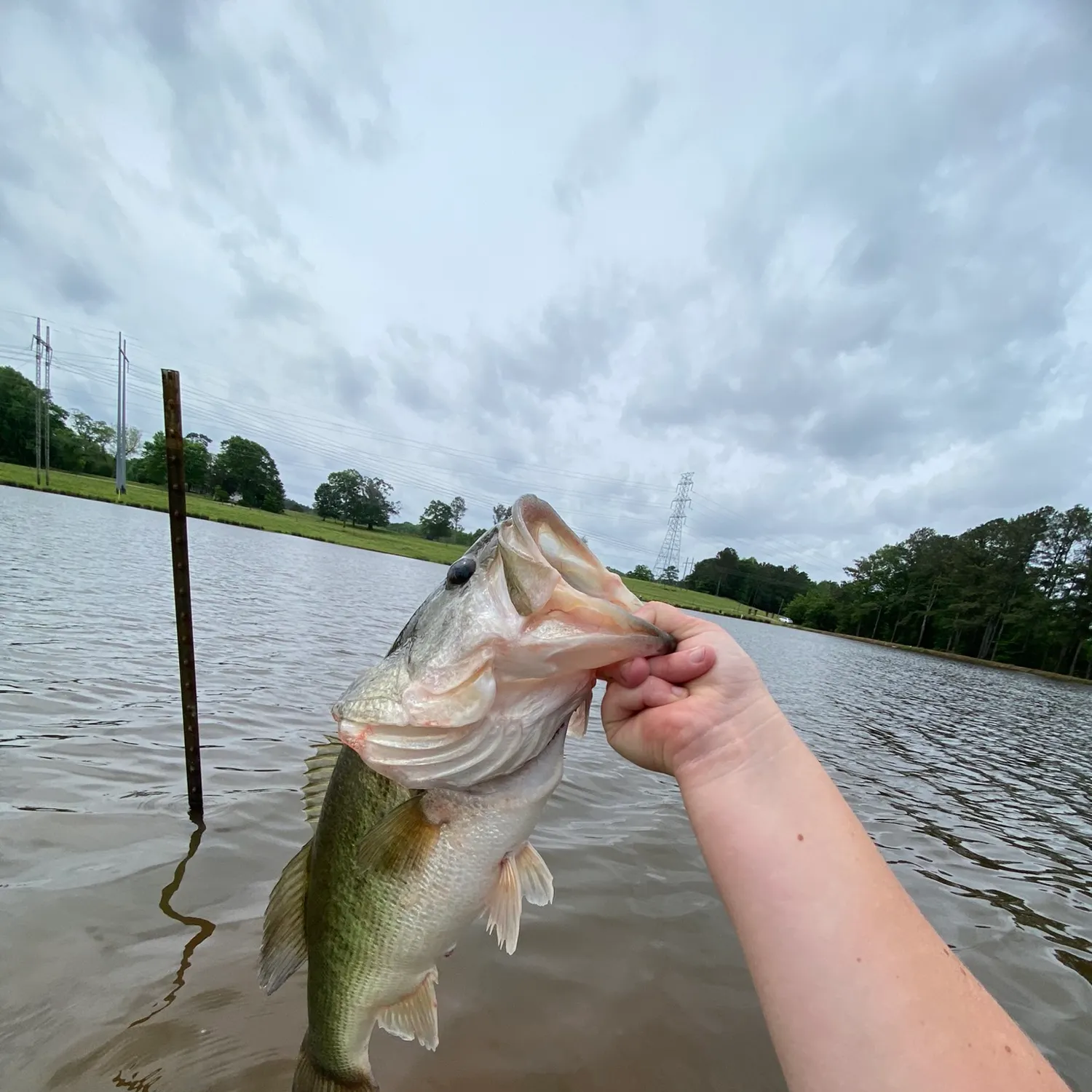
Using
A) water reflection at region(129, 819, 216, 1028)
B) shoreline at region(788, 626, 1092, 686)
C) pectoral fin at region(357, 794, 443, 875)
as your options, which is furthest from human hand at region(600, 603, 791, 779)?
shoreline at region(788, 626, 1092, 686)

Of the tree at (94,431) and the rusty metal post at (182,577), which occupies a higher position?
the tree at (94,431)

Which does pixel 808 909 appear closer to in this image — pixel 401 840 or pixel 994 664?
pixel 401 840

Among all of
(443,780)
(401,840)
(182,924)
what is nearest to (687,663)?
(443,780)

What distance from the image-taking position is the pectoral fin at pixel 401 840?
77.5 inches

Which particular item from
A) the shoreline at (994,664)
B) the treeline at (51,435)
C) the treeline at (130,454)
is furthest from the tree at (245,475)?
the shoreline at (994,664)

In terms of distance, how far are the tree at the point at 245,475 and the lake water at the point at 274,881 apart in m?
101

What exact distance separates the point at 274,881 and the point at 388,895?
3.15m

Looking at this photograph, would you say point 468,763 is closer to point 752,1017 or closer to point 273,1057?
point 273,1057

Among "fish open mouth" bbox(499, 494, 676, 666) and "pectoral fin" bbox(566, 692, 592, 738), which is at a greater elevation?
"fish open mouth" bbox(499, 494, 676, 666)

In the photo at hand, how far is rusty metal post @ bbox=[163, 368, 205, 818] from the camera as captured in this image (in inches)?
184

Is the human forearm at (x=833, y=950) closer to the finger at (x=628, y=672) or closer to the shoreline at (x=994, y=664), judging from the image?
the finger at (x=628, y=672)

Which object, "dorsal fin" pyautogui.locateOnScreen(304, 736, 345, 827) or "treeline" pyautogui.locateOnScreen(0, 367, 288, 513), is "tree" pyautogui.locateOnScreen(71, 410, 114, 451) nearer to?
"treeline" pyautogui.locateOnScreen(0, 367, 288, 513)

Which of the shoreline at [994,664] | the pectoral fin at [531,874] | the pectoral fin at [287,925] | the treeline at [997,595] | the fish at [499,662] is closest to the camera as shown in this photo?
the fish at [499,662]

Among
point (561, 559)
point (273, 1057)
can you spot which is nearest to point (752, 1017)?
point (273, 1057)
